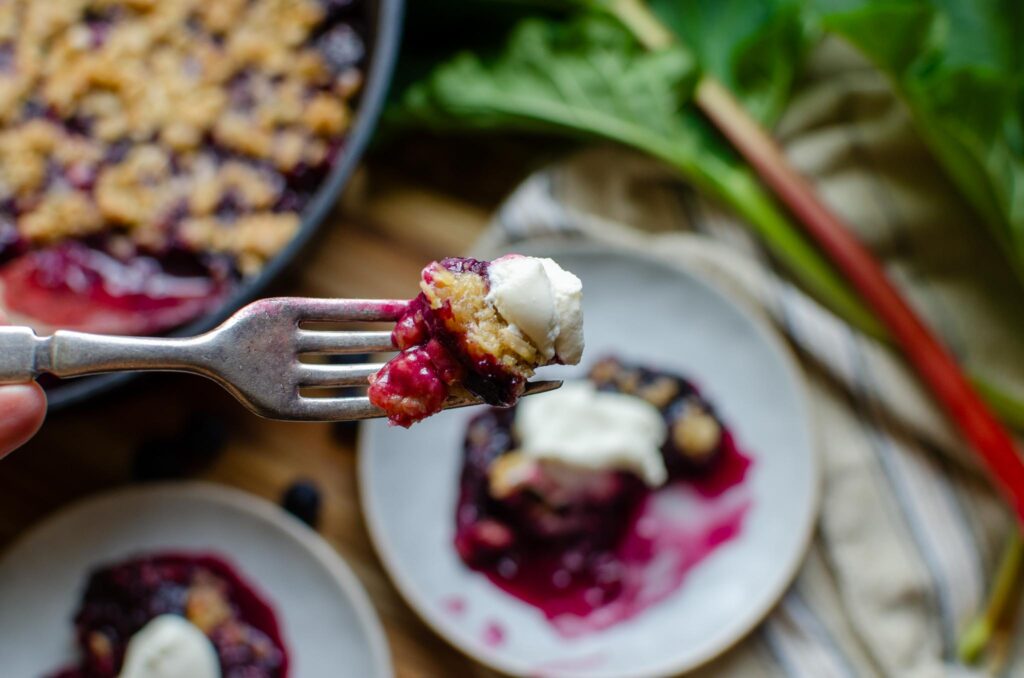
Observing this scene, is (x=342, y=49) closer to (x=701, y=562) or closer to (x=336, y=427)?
(x=336, y=427)

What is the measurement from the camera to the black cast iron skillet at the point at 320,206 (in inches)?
58.9

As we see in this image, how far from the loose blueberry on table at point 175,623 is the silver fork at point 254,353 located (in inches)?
28.8

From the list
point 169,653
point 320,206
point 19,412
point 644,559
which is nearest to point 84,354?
point 19,412

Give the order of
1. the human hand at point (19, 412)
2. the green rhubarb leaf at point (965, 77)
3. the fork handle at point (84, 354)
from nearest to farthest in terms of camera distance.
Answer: the fork handle at point (84, 354) → the human hand at point (19, 412) → the green rhubarb leaf at point (965, 77)

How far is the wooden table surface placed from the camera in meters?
1.83

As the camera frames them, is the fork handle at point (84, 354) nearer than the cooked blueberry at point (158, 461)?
Result: Yes

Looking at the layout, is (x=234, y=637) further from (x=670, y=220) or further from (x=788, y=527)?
(x=670, y=220)

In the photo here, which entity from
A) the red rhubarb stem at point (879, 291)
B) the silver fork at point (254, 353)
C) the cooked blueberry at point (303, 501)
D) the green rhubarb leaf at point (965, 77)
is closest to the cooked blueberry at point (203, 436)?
the cooked blueberry at point (303, 501)

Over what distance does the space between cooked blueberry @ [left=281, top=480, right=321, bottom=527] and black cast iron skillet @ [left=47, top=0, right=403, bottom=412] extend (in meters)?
0.38

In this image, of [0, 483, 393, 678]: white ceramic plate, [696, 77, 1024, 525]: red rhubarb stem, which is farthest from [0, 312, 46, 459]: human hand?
[696, 77, 1024, 525]: red rhubarb stem

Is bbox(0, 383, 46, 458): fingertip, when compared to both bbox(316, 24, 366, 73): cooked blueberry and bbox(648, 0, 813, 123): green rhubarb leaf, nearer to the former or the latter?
bbox(316, 24, 366, 73): cooked blueberry

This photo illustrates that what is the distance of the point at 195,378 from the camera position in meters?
1.87

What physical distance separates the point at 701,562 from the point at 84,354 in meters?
1.17

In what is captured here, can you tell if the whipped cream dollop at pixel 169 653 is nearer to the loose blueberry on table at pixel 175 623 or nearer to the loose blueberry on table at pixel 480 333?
the loose blueberry on table at pixel 175 623
